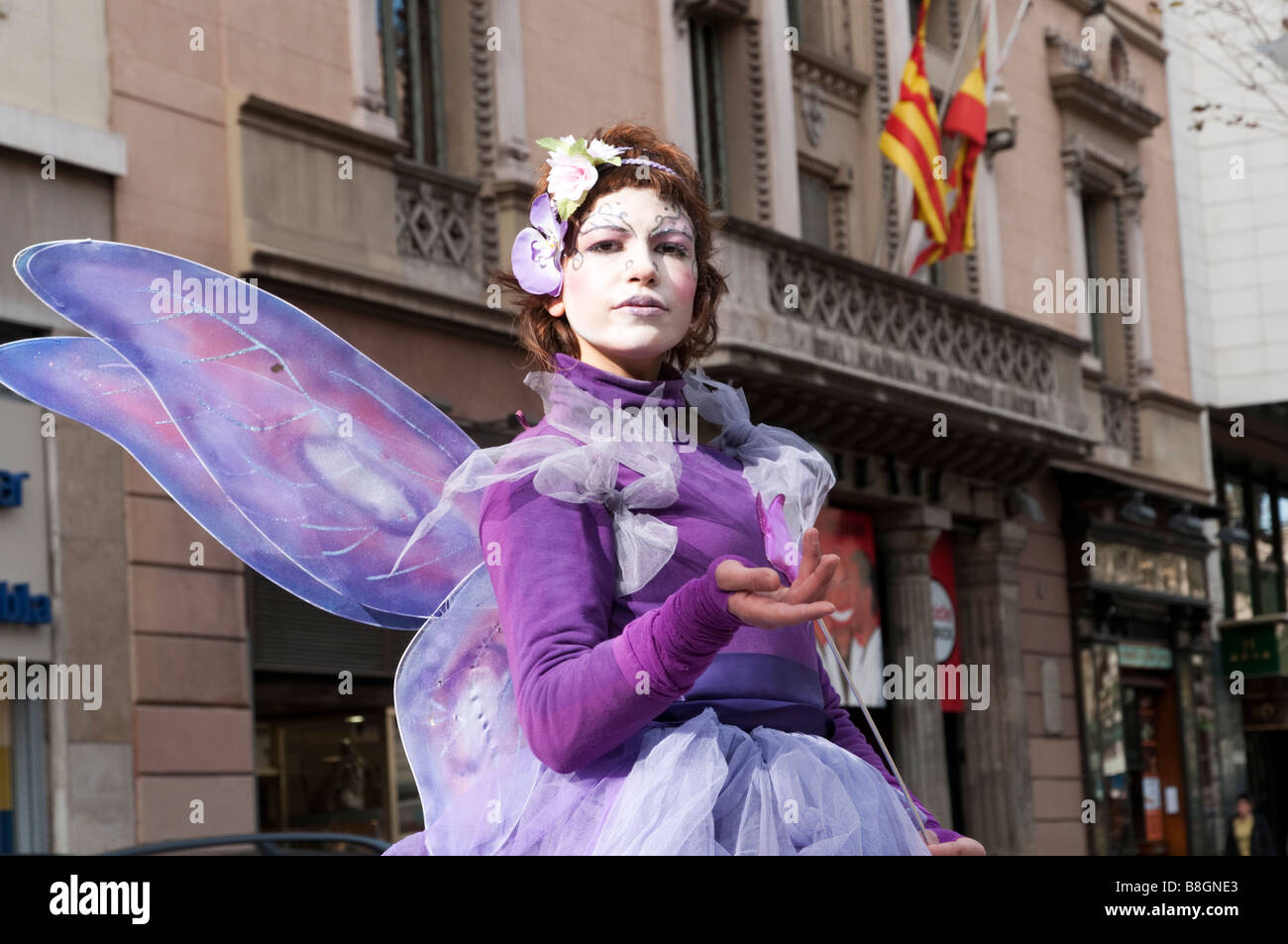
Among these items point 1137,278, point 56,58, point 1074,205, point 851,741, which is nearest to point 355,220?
point 56,58

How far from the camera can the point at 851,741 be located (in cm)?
249

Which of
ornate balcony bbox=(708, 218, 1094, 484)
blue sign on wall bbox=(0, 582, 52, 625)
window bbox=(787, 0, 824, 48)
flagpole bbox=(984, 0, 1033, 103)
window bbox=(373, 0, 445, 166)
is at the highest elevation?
window bbox=(787, 0, 824, 48)

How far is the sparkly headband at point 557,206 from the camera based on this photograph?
98.0 inches

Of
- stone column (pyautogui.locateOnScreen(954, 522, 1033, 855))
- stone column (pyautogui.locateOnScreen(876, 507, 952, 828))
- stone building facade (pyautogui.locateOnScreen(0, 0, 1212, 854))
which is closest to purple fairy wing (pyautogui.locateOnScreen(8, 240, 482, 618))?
stone building facade (pyautogui.locateOnScreen(0, 0, 1212, 854))

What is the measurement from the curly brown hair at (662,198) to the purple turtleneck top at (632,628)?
14 centimetres

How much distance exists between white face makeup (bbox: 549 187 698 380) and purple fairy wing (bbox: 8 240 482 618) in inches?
10.8

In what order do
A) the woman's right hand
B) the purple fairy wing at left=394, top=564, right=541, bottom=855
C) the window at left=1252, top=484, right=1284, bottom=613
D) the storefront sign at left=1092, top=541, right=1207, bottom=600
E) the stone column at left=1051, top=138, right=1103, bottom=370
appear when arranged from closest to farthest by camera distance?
the woman's right hand
the purple fairy wing at left=394, top=564, right=541, bottom=855
the storefront sign at left=1092, top=541, right=1207, bottom=600
the stone column at left=1051, top=138, right=1103, bottom=370
the window at left=1252, top=484, right=1284, bottom=613

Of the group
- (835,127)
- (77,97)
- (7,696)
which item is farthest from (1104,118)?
(7,696)

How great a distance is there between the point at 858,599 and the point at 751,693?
1501cm

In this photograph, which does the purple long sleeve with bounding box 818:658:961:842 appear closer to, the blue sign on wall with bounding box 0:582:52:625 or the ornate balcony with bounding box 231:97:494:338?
the blue sign on wall with bounding box 0:582:52:625

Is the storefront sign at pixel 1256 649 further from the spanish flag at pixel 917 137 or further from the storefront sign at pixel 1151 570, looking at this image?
the spanish flag at pixel 917 137

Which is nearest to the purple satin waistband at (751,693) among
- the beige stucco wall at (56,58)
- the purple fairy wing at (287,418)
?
the purple fairy wing at (287,418)

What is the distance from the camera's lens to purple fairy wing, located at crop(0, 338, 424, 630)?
92.2 inches
